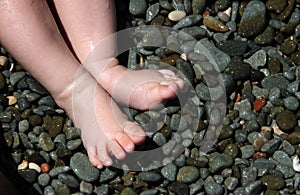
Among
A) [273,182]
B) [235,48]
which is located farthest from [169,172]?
[235,48]

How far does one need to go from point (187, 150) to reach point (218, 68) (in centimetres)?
40

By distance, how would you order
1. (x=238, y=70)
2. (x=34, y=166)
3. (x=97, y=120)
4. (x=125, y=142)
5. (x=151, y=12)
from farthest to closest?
1. (x=151, y=12)
2. (x=238, y=70)
3. (x=34, y=166)
4. (x=97, y=120)
5. (x=125, y=142)

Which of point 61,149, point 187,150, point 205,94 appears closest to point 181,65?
point 205,94

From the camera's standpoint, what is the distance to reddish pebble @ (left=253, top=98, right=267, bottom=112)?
3.12 m

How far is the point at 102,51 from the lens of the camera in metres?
2.99

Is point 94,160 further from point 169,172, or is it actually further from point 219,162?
point 219,162

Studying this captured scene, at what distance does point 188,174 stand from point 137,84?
1.42ft

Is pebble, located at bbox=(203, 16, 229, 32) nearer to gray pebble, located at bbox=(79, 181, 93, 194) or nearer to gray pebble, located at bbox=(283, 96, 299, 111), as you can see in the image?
gray pebble, located at bbox=(283, 96, 299, 111)

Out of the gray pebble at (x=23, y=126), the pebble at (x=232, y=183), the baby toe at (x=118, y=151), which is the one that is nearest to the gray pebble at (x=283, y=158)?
the pebble at (x=232, y=183)

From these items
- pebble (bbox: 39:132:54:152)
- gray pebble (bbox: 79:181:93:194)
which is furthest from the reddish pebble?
pebble (bbox: 39:132:54:152)

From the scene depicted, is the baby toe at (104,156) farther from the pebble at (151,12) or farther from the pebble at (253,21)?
the pebble at (253,21)

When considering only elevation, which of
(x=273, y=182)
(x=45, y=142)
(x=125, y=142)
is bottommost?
(x=273, y=182)

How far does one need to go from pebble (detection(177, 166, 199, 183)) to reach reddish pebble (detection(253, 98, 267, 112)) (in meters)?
0.39

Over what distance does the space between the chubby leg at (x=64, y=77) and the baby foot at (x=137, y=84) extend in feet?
0.17
